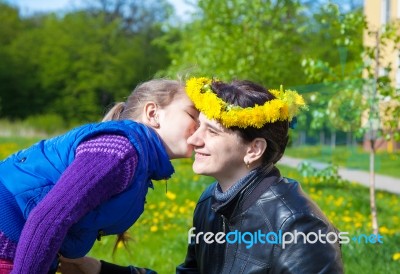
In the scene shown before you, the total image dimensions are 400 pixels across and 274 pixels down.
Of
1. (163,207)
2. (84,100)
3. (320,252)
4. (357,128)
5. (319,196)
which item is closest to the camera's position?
(320,252)

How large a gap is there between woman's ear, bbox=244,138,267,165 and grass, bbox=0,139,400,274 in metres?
1.07

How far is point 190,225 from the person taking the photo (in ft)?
22.4

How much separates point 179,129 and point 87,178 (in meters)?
0.53

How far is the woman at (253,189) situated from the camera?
2.39 meters

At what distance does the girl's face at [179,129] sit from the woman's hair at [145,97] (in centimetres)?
7

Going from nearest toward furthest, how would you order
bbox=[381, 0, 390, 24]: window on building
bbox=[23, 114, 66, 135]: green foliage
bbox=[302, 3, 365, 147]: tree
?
1. bbox=[302, 3, 365, 147]: tree
2. bbox=[381, 0, 390, 24]: window on building
3. bbox=[23, 114, 66, 135]: green foliage

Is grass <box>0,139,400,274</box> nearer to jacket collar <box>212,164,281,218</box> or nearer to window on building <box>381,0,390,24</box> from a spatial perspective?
jacket collar <box>212,164,281,218</box>

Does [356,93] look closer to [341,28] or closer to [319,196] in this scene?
[341,28]

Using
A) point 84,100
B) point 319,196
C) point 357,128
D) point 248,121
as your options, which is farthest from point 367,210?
point 84,100

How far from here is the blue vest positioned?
8.06 feet

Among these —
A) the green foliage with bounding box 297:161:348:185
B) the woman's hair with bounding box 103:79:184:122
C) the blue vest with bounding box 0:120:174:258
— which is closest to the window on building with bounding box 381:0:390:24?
the green foliage with bounding box 297:161:348:185

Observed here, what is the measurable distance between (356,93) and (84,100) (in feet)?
136

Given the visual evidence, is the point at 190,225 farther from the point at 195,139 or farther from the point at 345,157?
the point at 345,157

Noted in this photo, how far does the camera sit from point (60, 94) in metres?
47.4
